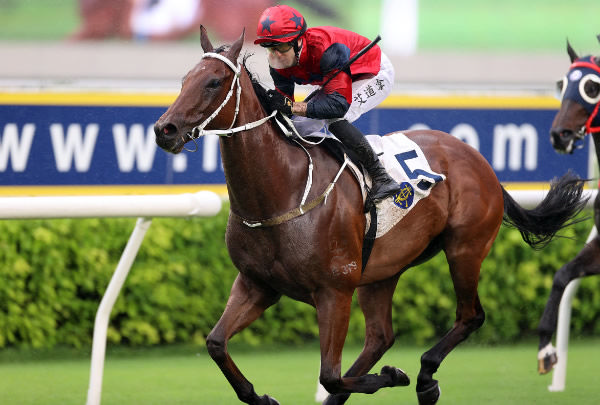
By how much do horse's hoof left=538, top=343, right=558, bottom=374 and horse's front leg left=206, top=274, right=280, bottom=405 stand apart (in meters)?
1.33

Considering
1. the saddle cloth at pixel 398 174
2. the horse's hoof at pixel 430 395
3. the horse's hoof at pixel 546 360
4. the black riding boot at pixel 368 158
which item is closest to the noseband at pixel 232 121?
the saddle cloth at pixel 398 174

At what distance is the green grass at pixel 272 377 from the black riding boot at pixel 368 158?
123cm

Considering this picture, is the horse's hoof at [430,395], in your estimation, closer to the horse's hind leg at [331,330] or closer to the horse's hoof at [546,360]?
the horse's hoof at [546,360]

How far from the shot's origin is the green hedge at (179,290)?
5.56 meters

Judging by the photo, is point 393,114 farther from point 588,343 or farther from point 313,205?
point 313,205

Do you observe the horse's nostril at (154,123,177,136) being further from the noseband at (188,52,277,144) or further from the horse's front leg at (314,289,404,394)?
the horse's front leg at (314,289,404,394)

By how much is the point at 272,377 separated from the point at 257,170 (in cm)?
200

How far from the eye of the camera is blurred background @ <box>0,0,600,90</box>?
6926 millimetres

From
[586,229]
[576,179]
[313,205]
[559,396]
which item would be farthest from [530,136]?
[313,205]

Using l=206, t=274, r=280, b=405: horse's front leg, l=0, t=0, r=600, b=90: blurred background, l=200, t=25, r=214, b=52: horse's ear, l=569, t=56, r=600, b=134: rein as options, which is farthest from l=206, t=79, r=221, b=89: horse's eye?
l=0, t=0, r=600, b=90: blurred background

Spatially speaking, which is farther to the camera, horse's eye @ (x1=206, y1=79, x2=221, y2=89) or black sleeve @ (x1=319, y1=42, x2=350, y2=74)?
black sleeve @ (x1=319, y1=42, x2=350, y2=74)

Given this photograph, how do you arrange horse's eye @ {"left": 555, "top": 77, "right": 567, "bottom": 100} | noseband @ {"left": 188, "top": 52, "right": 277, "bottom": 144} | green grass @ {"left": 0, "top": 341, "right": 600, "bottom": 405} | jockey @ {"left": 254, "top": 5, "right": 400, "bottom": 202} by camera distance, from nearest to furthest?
noseband @ {"left": 188, "top": 52, "right": 277, "bottom": 144} < jockey @ {"left": 254, "top": 5, "right": 400, "bottom": 202} < horse's eye @ {"left": 555, "top": 77, "right": 567, "bottom": 100} < green grass @ {"left": 0, "top": 341, "right": 600, "bottom": 405}

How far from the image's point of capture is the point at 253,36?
7.32 metres

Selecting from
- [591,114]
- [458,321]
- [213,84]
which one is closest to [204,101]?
[213,84]
